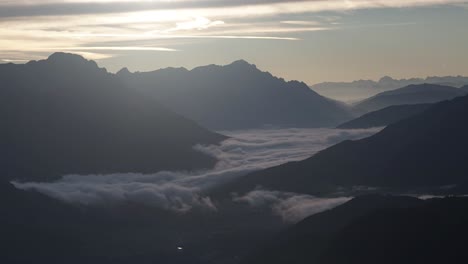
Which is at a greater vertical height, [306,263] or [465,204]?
[465,204]

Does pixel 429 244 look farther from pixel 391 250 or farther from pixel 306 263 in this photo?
pixel 306 263

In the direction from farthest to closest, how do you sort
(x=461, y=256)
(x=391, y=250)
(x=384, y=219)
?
(x=384, y=219) → (x=391, y=250) → (x=461, y=256)

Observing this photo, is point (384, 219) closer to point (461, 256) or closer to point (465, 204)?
point (465, 204)

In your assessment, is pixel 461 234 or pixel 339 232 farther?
pixel 339 232

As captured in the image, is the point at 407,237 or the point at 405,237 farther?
the point at 405,237

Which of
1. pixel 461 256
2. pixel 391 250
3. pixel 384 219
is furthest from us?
pixel 384 219

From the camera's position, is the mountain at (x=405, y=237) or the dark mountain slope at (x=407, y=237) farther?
the mountain at (x=405, y=237)

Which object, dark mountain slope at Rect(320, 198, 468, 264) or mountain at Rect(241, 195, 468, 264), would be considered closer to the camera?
dark mountain slope at Rect(320, 198, 468, 264)

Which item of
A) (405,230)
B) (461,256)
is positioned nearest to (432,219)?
(405,230)

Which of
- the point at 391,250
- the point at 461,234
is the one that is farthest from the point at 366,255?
the point at 461,234
